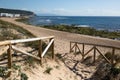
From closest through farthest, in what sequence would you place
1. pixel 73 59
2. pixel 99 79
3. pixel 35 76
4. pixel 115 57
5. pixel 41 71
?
pixel 35 76 → pixel 41 71 → pixel 99 79 → pixel 115 57 → pixel 73 59

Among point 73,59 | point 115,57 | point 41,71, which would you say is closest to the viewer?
point 41,71

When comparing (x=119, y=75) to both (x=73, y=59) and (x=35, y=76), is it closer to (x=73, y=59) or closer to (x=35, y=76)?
(x=35, y=76)

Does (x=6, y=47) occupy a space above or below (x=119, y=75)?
above

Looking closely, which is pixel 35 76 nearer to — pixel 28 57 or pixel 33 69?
pixel 33 69

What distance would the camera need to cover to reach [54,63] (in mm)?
11250

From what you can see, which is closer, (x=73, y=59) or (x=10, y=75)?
(x=10, y=75)

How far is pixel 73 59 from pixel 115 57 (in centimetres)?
282

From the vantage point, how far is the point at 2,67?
8219 millimetres

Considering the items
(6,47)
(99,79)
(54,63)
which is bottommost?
(99,79)

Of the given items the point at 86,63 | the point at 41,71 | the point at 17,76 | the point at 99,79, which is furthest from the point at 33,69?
the point at 86,63

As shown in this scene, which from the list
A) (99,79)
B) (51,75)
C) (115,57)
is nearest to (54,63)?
(51,75)

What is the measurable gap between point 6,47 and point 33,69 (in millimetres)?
1704

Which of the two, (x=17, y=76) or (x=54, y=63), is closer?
(x=17, y=76)

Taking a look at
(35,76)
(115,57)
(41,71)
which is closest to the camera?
(35,76)
